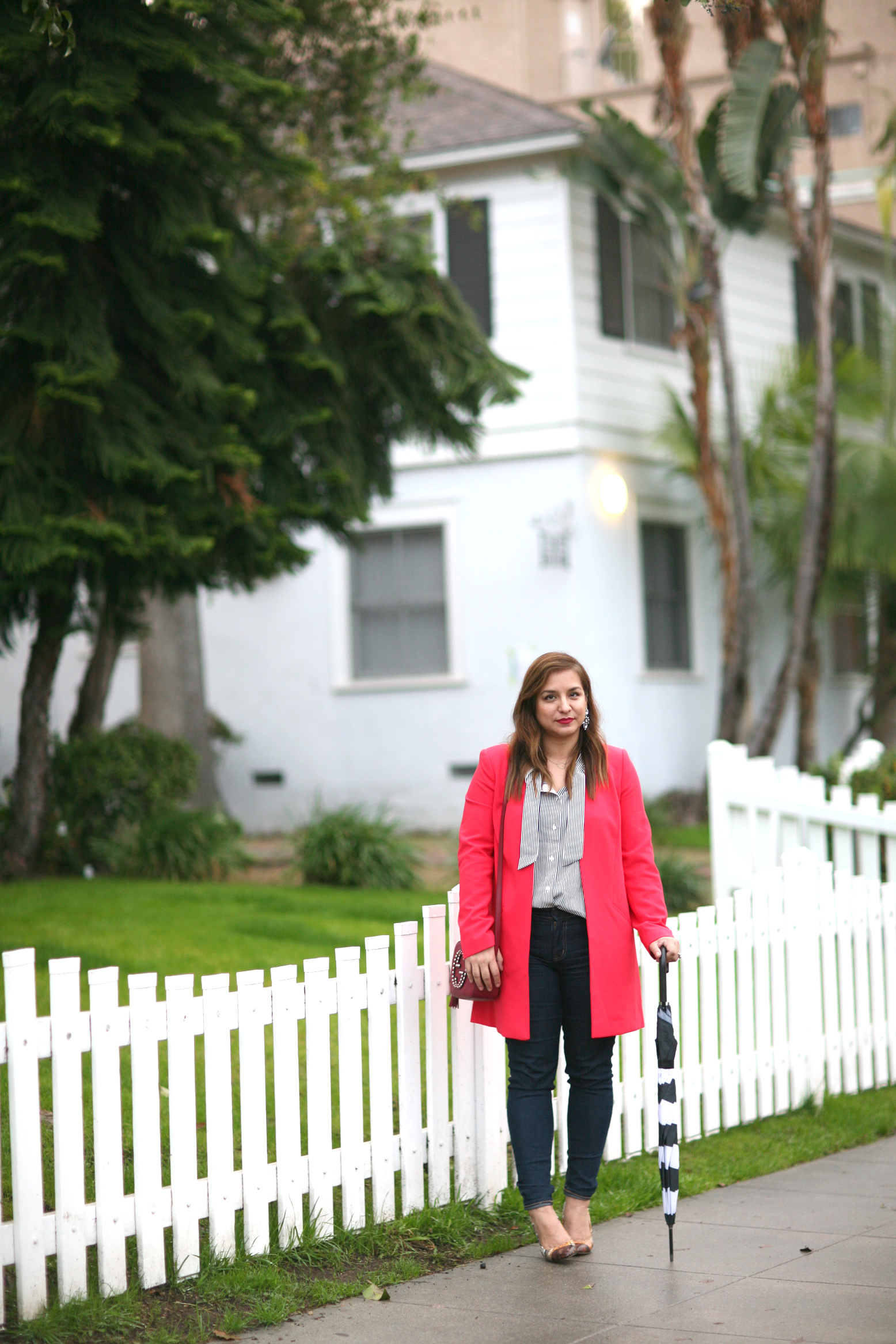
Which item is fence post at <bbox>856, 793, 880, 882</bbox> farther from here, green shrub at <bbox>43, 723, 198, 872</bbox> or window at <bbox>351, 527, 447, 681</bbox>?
window at <bbox>351, 527, 447, 681</bbox>

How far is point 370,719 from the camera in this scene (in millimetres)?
16766

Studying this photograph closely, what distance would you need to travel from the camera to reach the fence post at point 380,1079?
186 inches

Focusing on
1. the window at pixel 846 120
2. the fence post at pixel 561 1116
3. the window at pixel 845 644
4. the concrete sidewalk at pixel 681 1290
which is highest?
the window at pixel 846 120

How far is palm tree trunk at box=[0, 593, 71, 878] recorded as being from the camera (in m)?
11.1

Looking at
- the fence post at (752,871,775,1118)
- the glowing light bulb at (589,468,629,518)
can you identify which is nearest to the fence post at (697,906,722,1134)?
the fence post at (752,871,775,1118)

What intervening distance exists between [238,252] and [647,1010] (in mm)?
6916

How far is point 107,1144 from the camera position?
13.3 ft

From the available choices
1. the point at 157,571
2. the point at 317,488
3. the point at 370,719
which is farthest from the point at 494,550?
the point at 157,571

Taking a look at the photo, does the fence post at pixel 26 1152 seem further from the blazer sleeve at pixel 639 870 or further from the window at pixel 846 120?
the window at pixel 846 120

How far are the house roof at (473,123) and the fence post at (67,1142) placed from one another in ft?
39.9

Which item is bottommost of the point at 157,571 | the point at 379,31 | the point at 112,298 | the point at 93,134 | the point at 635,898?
the point at 635,898

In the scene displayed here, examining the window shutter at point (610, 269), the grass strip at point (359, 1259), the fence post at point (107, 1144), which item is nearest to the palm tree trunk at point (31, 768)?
the grass strip at point (359, 1259)

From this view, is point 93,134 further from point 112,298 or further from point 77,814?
point 77,814

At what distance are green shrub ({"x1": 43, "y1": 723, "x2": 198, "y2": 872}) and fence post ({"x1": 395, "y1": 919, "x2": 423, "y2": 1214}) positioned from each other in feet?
24.1
